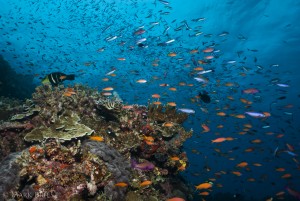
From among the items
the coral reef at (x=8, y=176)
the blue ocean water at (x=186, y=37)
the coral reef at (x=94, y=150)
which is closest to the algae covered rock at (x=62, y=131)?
the coral reef at (x=94, y=150)

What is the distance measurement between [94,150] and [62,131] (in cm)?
139

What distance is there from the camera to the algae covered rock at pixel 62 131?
6742mm

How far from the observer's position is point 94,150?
6.36 meters

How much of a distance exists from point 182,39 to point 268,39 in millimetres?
9940

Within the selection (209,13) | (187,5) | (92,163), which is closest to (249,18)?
(209,13)

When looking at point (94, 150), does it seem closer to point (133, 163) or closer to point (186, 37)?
point (133, 163)

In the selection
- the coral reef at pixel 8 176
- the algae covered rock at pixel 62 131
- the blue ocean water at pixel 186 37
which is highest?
the coral reef at pixel 8 176

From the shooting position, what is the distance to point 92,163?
5512 mm

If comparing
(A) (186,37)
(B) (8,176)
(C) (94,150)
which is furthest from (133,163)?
(A) (186,37)

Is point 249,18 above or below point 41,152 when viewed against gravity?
→ below

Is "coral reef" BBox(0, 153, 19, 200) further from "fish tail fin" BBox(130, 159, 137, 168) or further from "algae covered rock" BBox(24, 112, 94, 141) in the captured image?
"fish tail fin" BBox(130, 159, 137, 168)

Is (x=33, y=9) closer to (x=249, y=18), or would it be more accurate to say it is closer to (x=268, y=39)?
(x=249, y=18)

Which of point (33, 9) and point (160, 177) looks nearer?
point (160, 177)

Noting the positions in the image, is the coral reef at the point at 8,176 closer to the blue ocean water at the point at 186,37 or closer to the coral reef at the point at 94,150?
the coral reef at the point at 94,150
